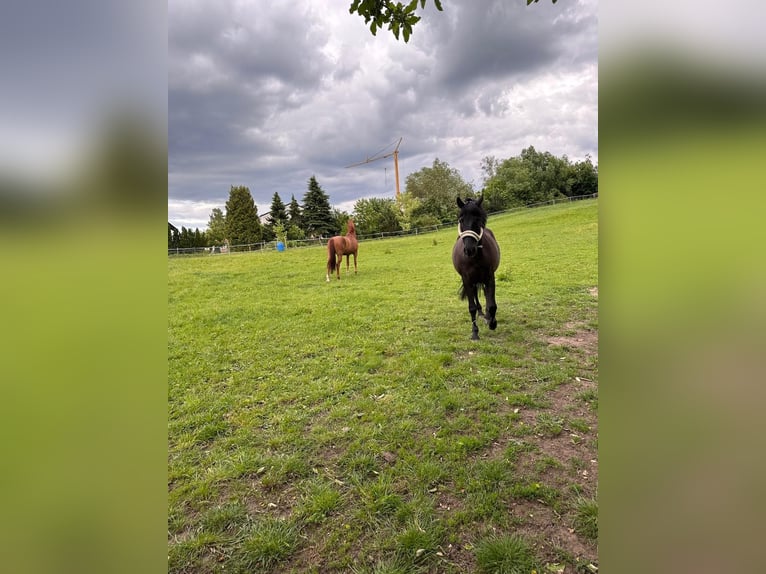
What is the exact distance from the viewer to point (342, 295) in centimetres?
997

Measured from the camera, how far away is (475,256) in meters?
5.66

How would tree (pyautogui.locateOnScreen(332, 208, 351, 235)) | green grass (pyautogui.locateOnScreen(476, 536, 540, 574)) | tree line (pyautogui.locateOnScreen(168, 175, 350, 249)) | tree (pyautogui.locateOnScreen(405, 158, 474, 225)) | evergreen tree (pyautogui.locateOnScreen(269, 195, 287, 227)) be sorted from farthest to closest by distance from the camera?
tree (pyautogui.locateOnScreen(405, 158, 474, 225)) → evergreen tree (pyautogui.locateOnScreen(269, 195, 287, 227)) → tree (pyautogui.locateOnScreen(332, 208, 351, 235)) → tree line (pyautogui.locateOnScreen(168, 175, 350, 249)) → green grass (pyautogui.locateOnScreen(476, 536, 540, 574))

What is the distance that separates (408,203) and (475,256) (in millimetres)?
37806

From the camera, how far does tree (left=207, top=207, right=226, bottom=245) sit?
126 ft

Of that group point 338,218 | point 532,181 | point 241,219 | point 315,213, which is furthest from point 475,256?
point 338,218

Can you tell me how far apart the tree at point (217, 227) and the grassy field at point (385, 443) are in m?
34.3

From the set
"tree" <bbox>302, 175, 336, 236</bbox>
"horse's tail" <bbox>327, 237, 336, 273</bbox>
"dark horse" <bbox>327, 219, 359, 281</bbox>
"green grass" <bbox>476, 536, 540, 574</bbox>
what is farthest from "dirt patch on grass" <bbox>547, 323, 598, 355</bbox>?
"tree" <bbox>302, 175, 336, 236</bbox>

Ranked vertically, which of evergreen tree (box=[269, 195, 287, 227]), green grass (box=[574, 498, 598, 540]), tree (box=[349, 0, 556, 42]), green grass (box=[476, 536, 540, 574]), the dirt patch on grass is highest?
evergreen tree (box=[269, 195, 287, 227])

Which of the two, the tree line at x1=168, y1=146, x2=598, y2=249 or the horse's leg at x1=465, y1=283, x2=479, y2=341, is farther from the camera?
the tree line at x1=168, y1=146, x2=598, y2=249

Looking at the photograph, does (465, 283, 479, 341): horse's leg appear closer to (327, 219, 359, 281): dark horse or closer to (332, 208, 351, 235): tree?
(327, 219, 359, 281): dark horse

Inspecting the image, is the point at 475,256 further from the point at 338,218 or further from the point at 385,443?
the point at 338,218
